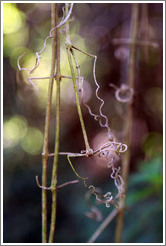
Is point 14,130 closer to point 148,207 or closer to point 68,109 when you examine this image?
point 68,109

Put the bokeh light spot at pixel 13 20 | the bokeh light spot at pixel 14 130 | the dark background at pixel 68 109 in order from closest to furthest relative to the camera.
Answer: the bokeh light spot at pixel 13 20 → the dark background at pixel 68 109 → the bokeh light spot at pixel 14 130

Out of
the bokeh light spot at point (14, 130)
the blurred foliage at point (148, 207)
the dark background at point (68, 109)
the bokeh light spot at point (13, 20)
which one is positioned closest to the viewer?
the blurred foliage at point (148, 207)

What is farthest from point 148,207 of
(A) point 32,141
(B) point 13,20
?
(B) point 13,20

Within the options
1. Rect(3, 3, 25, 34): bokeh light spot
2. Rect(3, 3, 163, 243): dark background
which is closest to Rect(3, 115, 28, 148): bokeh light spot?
Rect(3, 3, 163, 243): dark background

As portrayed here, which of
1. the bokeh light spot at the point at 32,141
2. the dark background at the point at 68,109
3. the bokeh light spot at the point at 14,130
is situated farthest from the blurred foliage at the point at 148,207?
the bokeh light spot at the point at 14,130

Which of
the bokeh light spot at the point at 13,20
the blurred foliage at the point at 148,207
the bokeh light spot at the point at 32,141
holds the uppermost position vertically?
the bokeh light spot at the point at 13,20

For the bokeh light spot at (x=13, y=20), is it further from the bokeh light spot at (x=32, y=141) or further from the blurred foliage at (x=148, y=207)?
the blurred foliage at (x=148, y=207)

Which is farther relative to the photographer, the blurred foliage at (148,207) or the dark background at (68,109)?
the dark background at (68,109)

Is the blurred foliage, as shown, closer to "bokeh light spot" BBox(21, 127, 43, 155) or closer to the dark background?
the dark background

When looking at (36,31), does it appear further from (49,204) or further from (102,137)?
(49,204)

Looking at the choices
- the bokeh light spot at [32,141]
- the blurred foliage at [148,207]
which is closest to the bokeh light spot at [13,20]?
the bokeh light spot at [32,141]

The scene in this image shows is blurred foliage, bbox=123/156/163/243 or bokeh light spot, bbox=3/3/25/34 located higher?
bokeh light spot, bbox=3/3/25/34

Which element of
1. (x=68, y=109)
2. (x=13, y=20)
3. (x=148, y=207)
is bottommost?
(x=148, y=207)

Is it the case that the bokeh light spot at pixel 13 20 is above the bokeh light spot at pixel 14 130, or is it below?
above
